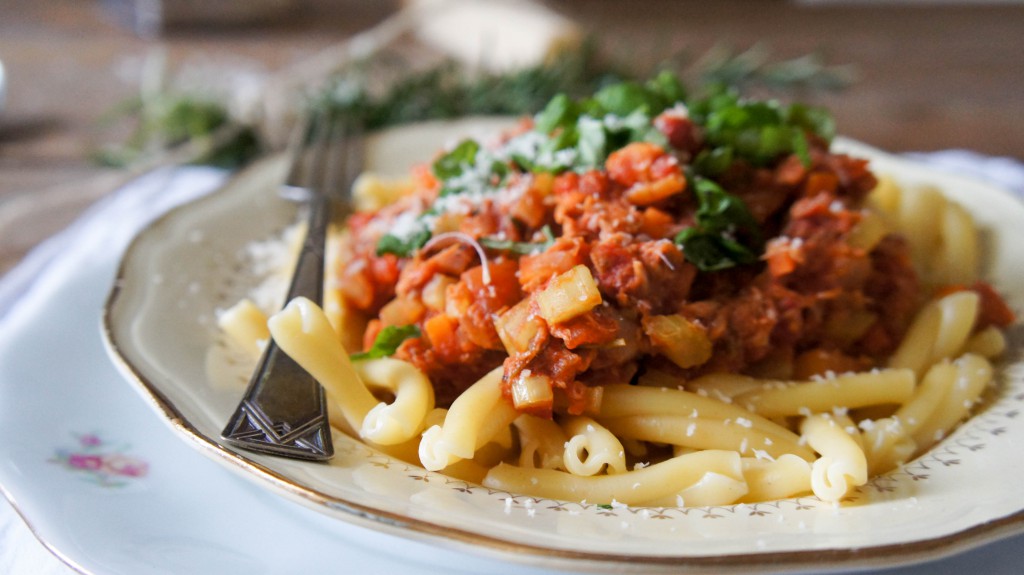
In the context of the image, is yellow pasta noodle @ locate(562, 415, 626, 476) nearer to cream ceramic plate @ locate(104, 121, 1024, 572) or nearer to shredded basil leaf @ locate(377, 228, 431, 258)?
cream ceramic plate @ locate(104, 121, 1024, 572)

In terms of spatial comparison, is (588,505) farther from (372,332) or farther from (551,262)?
(372,332)

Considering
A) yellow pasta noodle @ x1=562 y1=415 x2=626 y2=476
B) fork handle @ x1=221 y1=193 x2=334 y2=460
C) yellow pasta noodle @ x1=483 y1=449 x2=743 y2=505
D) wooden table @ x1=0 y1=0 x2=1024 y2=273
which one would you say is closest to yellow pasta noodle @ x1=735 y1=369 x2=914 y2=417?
yellow pasta noodle @ x1=483 y1=449 x2=743 y2=505

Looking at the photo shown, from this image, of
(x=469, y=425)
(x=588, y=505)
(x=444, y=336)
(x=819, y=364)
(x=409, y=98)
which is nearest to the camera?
(x=588, y=505)

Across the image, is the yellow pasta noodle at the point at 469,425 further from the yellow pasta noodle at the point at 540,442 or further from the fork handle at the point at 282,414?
the fork handle at the point at 282,414

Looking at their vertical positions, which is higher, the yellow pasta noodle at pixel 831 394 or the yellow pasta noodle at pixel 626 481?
the yellow pasta noodle at pixel 831 394

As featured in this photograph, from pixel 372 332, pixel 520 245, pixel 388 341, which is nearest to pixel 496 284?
pixel 520 245

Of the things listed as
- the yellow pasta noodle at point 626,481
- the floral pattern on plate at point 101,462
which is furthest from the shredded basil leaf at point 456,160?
the floral pattern on plate at point 101,462
